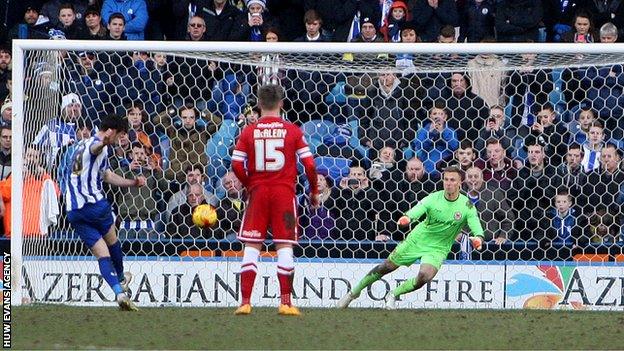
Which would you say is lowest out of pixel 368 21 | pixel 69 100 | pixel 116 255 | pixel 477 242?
pixel 116 255

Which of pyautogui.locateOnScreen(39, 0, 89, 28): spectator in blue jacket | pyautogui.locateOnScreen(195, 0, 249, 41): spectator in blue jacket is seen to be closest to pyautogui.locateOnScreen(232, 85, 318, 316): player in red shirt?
pyautogui.locateOnScreen(195, 0, 249, 41): spectator in blue jacket

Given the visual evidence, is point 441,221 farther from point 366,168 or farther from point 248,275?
point 248,275

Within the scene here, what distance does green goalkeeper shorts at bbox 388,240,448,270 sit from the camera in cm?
1219

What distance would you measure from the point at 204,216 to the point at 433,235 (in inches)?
80.7

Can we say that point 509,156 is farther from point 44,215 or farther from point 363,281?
point 44,215

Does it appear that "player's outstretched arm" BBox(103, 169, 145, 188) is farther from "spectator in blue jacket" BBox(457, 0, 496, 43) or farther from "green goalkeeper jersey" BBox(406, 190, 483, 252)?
"spectator in blue jacket" BBox(457, 0, 496, 43)

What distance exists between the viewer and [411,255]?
12.3 meters

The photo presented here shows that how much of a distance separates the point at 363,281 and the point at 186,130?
230 centimetres

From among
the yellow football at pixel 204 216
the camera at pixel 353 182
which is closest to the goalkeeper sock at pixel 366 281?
the camera at pixel 353 182

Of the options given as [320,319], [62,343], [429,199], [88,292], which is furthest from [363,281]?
[62,343]

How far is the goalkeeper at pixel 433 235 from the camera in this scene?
12227 mm

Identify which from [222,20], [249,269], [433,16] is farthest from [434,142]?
[222,20]

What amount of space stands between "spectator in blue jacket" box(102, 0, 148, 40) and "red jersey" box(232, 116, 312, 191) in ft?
20.6

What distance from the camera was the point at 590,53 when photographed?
12445 millimetres
